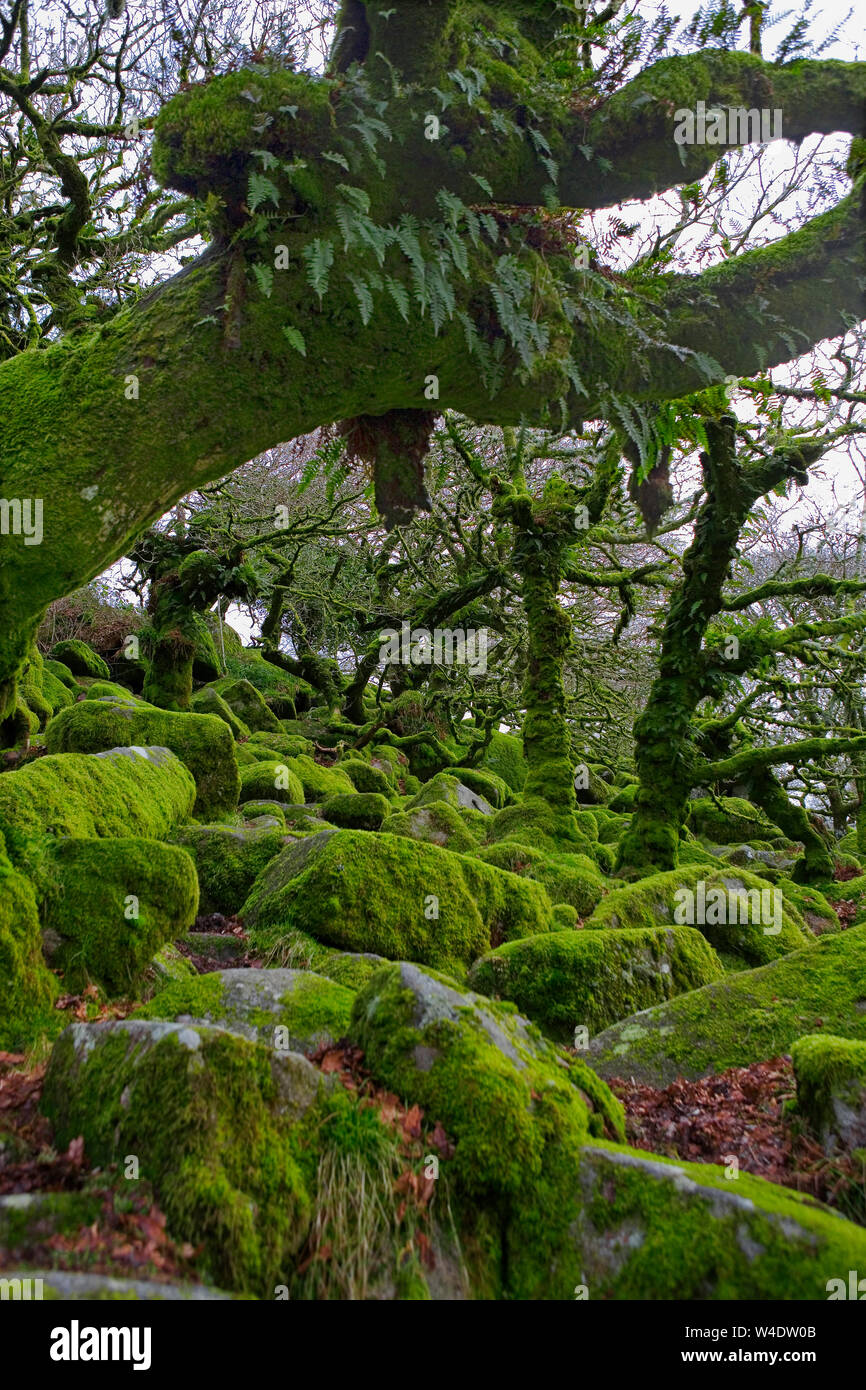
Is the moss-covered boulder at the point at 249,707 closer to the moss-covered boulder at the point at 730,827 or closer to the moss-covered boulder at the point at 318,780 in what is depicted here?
the moss-covered boulder at the point at 318,780

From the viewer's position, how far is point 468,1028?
11.2ft

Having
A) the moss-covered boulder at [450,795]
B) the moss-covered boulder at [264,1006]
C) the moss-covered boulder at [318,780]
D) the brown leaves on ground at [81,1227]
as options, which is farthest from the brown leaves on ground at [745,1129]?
the moss-covered boulder at [318,780]

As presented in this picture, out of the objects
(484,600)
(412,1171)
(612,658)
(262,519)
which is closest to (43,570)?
(412,1171)

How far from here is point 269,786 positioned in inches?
444

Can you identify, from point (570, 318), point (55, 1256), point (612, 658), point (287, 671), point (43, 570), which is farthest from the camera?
point (287, 671)

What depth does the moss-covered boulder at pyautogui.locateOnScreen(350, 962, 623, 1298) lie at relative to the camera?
286 cm

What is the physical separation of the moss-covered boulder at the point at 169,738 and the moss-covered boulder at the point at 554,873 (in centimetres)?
342

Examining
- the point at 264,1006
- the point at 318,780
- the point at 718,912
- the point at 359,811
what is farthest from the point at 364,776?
the point at 264,1006

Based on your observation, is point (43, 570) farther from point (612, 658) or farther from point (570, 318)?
point (612, 658)

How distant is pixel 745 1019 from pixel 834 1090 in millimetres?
1456

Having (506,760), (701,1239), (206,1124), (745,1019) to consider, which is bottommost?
(701,1239)

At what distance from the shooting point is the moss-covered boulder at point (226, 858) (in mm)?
7223

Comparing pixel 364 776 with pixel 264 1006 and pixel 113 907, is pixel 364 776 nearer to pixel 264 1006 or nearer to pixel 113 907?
pixel 113 907

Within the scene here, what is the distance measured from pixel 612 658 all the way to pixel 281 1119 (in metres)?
14.0
